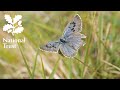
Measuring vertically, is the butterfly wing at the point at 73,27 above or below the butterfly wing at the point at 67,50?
above

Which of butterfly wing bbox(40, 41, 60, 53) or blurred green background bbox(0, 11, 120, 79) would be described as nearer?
butterfly wing bbox(40, 41, 60, 53)

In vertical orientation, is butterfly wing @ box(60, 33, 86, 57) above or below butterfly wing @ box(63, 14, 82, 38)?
below
